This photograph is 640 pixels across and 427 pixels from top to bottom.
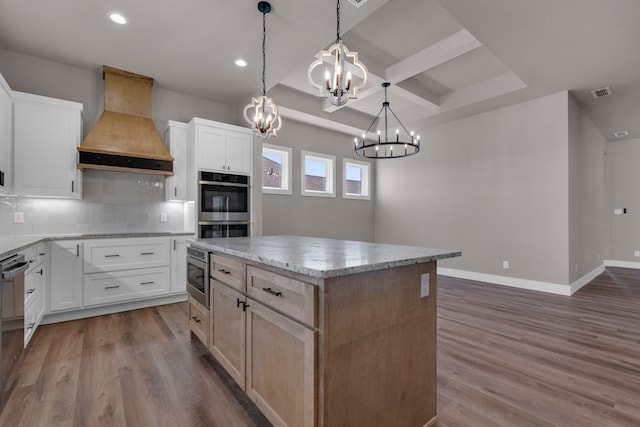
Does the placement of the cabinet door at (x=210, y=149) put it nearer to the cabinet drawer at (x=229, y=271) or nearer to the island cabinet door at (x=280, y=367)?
the cabinet drawer at (x=229, y=271)

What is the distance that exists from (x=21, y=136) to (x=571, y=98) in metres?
7.18

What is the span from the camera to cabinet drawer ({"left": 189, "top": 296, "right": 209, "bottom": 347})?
236cm

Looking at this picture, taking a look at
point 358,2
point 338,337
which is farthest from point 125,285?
point 358,2

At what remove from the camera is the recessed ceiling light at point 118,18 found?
110 inches

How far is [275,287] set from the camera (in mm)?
1506

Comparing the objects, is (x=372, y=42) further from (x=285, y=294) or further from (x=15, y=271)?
(x=15, y=271)

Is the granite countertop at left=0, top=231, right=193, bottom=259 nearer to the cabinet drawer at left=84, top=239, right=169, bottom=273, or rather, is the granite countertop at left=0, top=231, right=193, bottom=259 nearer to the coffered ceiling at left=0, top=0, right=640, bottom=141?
the cabinet drawer at left=84, top=239, right=169, bottom=273

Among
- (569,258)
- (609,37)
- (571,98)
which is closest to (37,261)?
(609,37)

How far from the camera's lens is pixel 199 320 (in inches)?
99.7

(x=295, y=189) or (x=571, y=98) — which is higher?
(x=571, y=98)

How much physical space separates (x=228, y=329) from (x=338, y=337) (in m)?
1.06

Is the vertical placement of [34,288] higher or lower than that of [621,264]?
higher

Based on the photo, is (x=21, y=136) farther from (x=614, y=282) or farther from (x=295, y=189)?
(x=614, y=282)

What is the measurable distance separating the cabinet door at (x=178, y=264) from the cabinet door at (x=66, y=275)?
953 mm
